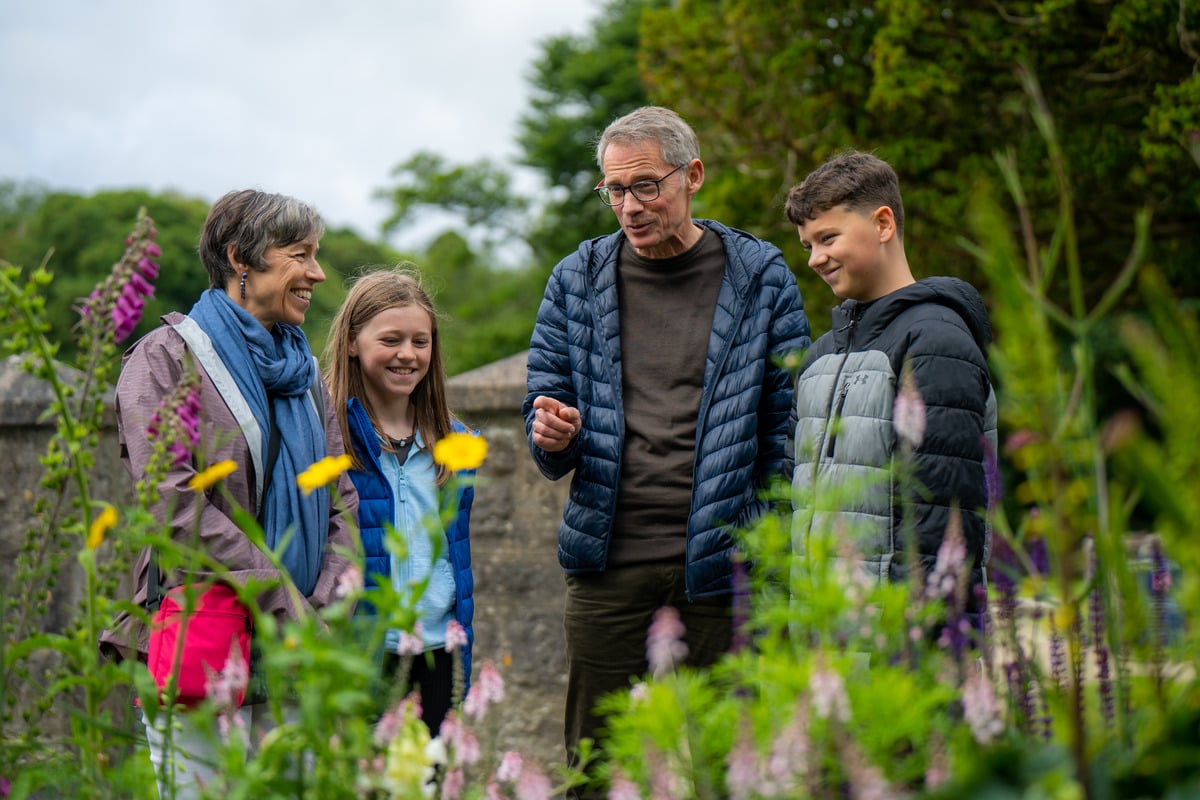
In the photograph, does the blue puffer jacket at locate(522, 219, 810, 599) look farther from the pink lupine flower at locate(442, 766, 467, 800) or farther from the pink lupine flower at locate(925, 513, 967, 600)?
the pink lupine flower at locate(442, 766, 467, 800)

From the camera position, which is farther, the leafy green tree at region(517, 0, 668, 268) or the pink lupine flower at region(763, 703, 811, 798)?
the leafy green tree at region(517, 0, 668, 268)

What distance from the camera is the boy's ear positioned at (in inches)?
119

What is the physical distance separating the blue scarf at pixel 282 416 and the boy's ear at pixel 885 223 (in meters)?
1.49

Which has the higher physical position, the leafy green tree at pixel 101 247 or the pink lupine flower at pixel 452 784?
the leafy green tree at pixel 101 247

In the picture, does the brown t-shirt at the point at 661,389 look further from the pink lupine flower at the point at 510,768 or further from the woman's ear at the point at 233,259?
the pink lupine flower at the point at 510,768

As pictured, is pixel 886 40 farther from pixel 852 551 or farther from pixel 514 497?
pixel 852 551

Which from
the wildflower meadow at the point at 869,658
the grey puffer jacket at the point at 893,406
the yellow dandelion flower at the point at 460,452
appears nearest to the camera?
the wildflower meadow at the point at 869,658

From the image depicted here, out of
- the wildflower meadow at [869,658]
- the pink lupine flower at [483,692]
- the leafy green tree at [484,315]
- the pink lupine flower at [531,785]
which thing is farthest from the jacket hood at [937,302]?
the leafy green tree at [484,315]

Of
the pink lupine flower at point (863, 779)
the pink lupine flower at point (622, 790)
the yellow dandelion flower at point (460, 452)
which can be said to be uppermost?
the yellow dandelion flower at point (460, 452)

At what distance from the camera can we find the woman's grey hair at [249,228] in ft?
10.5

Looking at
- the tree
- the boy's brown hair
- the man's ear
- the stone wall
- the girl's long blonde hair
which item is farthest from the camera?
the tree

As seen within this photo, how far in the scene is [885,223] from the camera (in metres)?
3.06

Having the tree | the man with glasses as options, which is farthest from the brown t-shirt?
the tree

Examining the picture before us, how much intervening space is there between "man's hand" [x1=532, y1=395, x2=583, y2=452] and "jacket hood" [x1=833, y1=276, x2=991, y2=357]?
767mm
